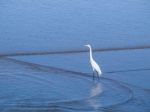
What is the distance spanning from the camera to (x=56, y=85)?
1209cm

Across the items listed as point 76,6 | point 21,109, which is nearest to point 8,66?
point 21,109

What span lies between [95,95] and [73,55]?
170 inches

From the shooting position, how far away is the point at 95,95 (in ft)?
37.1

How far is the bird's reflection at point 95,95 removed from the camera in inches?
416

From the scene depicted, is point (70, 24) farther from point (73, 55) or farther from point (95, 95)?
point (95, 95)

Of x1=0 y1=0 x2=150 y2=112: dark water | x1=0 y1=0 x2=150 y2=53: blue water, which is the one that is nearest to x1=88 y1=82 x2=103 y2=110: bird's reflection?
x1=0 y1=0 x2=150 y2=112: dark water

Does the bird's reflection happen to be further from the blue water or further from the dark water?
the blue water

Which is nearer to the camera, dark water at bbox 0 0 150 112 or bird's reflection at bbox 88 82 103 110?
bird's reflection at bbox 88 82 103 110

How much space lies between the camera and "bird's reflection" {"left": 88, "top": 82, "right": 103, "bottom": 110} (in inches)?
416

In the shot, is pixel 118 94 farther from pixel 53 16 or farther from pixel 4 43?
pixel 53 16

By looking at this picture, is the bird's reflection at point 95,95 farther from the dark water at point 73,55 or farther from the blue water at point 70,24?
the blue water at point 70,24

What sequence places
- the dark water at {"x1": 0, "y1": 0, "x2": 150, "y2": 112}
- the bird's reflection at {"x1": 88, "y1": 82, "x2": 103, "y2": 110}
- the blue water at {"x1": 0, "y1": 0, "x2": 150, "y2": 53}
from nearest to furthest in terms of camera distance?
the bird's reflection at {"x1": 88, "y1": 82, "x2": 103, "y2": 110} → the dark water at {"x1": 0, "y1": 0, "x2": 150, "y2": 112} → the blue water at {"x1": 0, "y1": 0, "x2": 150, "y2": 53}

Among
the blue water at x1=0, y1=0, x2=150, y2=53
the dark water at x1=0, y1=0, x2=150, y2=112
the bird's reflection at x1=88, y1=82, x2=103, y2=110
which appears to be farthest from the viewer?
the blue water at x1=0, y1=0, x2=150, y2=53

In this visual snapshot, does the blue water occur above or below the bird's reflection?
above
